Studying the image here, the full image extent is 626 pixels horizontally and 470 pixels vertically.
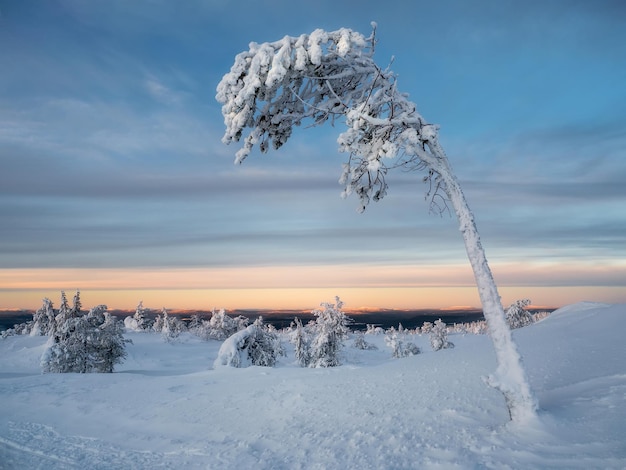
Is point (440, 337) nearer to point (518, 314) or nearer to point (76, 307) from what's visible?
point (518, 314)

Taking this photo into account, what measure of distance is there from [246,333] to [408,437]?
21.7 metres

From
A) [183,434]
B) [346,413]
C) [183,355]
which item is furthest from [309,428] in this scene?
[183,355]

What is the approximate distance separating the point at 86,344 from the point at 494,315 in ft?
102

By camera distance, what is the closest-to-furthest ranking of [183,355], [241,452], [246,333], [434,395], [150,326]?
[241,452], [434,395], [246,333], [183,355], [150,326]

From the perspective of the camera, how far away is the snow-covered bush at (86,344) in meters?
29.2

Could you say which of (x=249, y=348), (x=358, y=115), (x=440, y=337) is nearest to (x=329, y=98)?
(x=358, y=115)

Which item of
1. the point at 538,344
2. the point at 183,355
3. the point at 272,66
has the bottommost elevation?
the point at 183,355

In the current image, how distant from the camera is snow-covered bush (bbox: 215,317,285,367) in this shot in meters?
25.6

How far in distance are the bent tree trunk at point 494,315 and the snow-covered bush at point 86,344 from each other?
30092mm

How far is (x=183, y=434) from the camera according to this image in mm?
8047

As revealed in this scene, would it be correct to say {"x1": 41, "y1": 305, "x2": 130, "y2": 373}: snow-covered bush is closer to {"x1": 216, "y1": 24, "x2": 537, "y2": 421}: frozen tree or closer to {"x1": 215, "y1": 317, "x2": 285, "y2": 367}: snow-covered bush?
{"x1": 215, "y1": 317, "x2": 285, "y2": 367}: snow-covered bush

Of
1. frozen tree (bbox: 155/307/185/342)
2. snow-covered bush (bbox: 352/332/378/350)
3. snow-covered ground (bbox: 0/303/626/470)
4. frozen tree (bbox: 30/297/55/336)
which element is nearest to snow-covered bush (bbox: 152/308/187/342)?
frozen tree (bbox: 155/307/185/342)

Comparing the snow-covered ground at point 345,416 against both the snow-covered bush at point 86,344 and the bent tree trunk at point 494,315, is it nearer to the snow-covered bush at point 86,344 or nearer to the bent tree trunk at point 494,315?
the bent tree trunk at point 494,315

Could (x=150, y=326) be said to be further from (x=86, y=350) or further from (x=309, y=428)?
(x=309, y=428)
